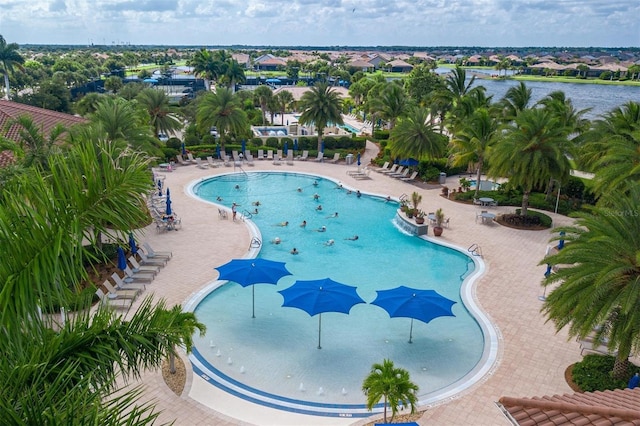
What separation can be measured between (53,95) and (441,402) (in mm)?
55687

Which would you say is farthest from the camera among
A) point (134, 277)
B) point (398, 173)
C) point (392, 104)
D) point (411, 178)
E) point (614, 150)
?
point (392, 104)

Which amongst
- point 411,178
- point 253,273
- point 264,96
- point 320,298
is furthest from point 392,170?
point 264,96

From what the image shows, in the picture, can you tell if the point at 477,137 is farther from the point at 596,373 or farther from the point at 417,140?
the point at 596,373

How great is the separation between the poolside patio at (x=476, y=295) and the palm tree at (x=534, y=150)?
3299 mm

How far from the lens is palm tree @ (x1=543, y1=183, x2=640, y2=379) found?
12.3 metres

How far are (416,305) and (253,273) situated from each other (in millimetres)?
5702

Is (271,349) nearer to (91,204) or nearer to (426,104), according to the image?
(91,204)

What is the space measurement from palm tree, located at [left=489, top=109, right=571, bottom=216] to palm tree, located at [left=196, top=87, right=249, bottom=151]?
2198 cm

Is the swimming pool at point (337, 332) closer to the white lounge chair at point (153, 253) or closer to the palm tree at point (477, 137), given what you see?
the white lounge chair at point (153, 253)

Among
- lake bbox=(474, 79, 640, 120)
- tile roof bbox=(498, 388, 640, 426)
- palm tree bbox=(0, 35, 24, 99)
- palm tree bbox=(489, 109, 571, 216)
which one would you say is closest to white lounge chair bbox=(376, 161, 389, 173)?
palm tree bbox=(489, 109, 571, 216)

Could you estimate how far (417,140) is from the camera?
34594mm

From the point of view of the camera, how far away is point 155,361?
591 centimetres

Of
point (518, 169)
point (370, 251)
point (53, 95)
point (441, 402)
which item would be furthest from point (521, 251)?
point (53, 95)

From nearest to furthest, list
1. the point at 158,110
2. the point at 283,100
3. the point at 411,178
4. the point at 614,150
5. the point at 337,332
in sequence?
the point at 337,332 < the point at 614,150 < the point at 411,178 < the point at 158,110 < the point at 283,100
